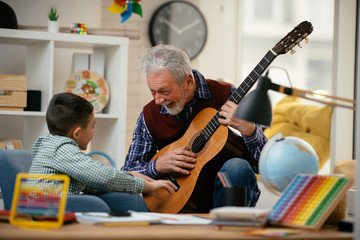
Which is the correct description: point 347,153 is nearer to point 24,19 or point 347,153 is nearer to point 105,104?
point 105,104

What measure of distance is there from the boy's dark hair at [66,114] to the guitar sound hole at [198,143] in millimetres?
517

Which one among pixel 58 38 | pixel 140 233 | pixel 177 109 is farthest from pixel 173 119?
pixel 140 233

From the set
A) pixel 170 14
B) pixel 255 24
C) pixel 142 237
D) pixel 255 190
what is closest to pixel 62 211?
pixel 142 237

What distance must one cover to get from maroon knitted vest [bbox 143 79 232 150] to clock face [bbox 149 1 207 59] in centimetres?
214

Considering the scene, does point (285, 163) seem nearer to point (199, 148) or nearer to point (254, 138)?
point (254, 138)

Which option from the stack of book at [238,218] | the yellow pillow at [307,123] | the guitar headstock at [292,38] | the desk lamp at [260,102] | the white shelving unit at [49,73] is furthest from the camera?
the yellow pillow at [307,123]

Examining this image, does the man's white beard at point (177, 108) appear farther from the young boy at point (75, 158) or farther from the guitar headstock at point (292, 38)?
the guitar headstock at point (292, 38)

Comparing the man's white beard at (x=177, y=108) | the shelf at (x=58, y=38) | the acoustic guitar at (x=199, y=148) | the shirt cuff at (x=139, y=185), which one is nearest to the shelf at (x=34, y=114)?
the shelf at (x=58, y=38)

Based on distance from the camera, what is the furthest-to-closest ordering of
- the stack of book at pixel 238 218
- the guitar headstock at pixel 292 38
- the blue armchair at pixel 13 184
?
the guitar headstock at pixel 292 38 → the blue armchair at pixel 13 184 → the stack of book at pixel 238 218

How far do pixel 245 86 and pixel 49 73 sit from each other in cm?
148

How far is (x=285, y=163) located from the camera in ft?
4.87

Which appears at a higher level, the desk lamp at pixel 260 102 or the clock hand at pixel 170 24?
the clock hand at pixel 170 24

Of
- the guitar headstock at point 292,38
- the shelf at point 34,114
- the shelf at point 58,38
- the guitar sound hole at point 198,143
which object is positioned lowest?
the guitar sound hole at point 198,143

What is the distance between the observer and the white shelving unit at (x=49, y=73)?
3197 mm
